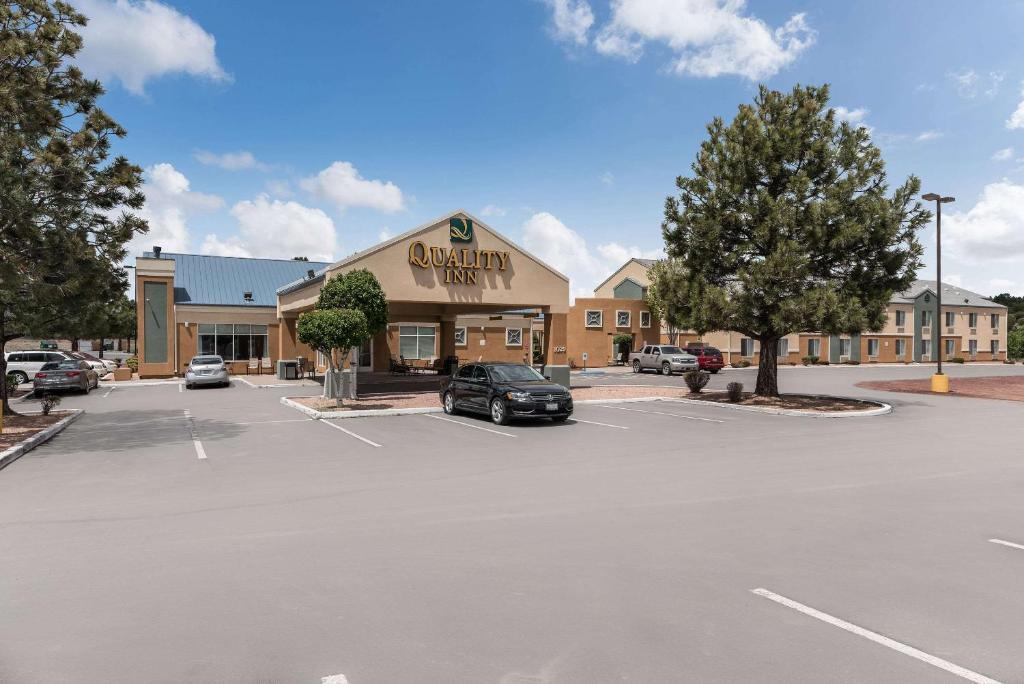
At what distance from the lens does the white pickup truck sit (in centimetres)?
4051

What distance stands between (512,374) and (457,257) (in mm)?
9010

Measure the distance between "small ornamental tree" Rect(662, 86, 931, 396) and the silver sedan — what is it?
2087 centimetres

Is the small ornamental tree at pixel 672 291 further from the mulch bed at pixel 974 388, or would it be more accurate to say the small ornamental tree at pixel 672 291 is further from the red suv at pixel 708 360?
the red suv at pixel 708 360

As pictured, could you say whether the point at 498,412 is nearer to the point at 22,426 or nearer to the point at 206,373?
the point at 22,426

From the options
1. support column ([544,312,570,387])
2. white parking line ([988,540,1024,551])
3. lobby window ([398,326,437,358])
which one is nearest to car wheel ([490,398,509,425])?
support column ([544,312,570,387])

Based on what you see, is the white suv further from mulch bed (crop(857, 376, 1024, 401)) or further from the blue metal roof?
mulch bed (crop(857, 376, 1024, 401))

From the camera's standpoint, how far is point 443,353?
134 ft

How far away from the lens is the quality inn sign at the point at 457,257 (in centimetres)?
2525

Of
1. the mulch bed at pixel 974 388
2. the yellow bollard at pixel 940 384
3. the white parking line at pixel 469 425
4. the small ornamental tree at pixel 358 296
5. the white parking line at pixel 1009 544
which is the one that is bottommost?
the white parking line at pixel 469 425

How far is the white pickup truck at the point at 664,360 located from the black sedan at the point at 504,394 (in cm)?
2383

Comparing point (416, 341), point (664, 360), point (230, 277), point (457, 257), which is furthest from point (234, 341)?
point (664, 360)

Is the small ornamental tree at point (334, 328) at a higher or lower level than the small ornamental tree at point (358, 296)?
lower

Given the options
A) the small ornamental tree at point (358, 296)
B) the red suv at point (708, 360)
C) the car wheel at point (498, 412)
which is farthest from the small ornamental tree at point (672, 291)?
the red suv at point (708, 360)

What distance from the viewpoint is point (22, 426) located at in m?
16.3
